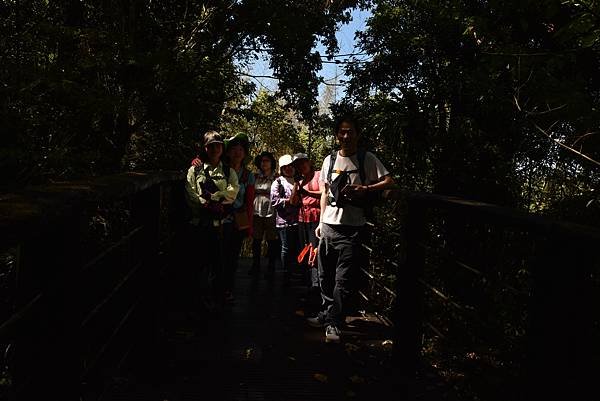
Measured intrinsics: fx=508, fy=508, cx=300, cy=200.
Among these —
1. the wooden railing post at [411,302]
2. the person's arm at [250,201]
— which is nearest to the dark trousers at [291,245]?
the person's arm at [250,201]

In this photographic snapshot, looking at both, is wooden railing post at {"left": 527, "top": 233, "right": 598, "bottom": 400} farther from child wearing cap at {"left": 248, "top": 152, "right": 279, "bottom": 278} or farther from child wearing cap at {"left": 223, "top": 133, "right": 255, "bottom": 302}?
child wearing cap at {"left": 248, "top": 152, "right": 279, "bottom": 278}

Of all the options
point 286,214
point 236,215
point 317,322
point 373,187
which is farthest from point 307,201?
point 373,187

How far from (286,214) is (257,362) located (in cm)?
329

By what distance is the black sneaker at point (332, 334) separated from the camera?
13.0 ft

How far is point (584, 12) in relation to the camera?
14.0ft

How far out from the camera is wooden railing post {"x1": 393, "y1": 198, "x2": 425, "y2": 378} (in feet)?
11.3

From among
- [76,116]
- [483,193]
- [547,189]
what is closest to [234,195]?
[483,193]

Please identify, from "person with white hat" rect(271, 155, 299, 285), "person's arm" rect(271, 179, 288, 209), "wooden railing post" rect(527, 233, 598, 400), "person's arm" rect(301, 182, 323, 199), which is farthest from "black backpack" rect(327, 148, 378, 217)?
"person's arm" rect(271, 179, 288, 209)

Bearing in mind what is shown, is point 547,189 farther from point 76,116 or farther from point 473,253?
point 76,116

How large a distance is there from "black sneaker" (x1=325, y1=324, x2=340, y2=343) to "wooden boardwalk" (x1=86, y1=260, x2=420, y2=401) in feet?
0.15

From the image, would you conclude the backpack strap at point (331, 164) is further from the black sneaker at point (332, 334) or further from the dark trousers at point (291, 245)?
the dark trousers at point (291, 245)

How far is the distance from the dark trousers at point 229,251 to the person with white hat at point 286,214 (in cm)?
124

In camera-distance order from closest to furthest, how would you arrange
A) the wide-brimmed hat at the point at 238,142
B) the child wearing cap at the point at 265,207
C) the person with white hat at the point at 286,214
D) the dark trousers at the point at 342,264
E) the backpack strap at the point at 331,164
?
the dark trousers at the point at 342,264
the backpack strap at the point at 331,164
the wide-brimmed hat at the point at 238,142
the person with white hat at the point at 286,214
the child wearing cap at the point at 265,207

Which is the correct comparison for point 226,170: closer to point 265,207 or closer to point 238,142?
point 238,142
